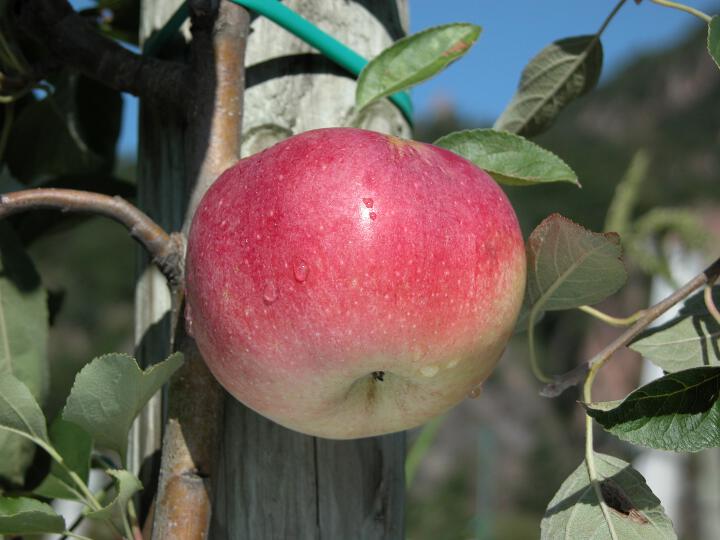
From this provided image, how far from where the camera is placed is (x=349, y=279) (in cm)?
52

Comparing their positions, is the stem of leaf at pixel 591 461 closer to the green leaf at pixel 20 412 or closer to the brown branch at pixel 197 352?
the brown branch at pixel 197 352

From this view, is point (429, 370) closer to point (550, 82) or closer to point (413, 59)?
point (413, 59)

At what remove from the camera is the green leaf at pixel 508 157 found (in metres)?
0.64

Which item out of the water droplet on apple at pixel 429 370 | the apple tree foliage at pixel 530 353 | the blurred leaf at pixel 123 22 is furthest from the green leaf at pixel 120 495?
the blurred leaf at pixel 123 22

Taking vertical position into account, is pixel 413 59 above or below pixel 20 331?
above

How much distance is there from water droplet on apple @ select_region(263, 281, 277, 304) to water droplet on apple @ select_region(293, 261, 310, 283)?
17mm

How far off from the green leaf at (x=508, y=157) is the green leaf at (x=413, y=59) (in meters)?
0.07

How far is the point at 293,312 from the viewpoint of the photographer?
0.53m

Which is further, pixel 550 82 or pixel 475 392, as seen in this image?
pixel 550 82

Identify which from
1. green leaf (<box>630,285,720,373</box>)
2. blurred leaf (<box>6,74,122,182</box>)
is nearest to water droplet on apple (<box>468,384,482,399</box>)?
green leaf (<box>630,285,720,373</box>)

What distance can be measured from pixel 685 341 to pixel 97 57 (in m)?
0.59

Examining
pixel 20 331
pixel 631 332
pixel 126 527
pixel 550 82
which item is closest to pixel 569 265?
pixel 631 332

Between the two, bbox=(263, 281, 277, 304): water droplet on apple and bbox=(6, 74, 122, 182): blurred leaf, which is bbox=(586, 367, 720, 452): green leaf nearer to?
bbox=(263, 281, 277, 304): water droplet on apple

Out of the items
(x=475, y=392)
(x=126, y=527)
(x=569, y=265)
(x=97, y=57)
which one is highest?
(x=97, y=57)
